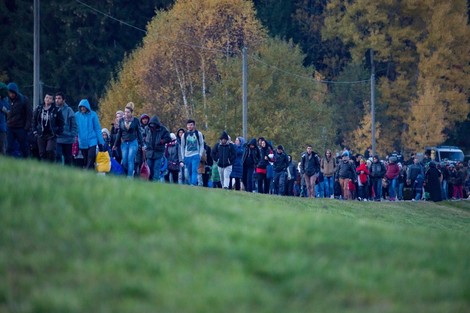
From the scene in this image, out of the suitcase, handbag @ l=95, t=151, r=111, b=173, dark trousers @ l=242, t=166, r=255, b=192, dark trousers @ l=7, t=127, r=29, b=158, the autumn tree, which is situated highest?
the autumn tree

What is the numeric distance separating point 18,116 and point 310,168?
18.0 meters

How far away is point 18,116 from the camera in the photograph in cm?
2266

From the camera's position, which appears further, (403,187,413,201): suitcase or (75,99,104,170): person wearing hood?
(403,187,413,201): suitcase

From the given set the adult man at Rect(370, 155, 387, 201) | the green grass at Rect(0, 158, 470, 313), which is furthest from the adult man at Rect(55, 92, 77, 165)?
the adult man at Rect(370, 155, 387, 201)

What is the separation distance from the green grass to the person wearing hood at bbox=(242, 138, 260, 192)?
829 inches

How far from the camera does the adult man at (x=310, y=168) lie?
129ft

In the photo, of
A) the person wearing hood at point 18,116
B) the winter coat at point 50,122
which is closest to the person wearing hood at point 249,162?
the person wearing hood at point 18,116

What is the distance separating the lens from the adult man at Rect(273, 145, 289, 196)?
39188 millimetres

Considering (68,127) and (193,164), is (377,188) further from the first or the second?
(68,127)

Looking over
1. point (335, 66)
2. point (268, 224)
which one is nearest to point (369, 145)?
point (335, 66)

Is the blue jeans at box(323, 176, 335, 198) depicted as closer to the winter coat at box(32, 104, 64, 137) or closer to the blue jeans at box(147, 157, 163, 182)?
the blue jeans at box(147, 157, 163, 182)

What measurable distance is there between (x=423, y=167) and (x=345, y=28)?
29452 mm

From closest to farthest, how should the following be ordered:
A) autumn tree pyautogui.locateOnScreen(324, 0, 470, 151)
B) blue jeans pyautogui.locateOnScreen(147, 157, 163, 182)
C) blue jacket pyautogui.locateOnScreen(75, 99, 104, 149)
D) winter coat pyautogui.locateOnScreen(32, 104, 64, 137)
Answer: winter coat pyautogui.locateOnScreen(32, 104, 64, 137)
blue jacket pyautogui.locateOnScreen(75, 99, 104, 149)
blue jeans pyautogui.locateOnScreen(147, 157, 163, 182)
autumn tree pyautogui.locateOnScreen(324, 0, 470, 151)

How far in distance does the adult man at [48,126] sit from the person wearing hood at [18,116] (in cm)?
→ 34
